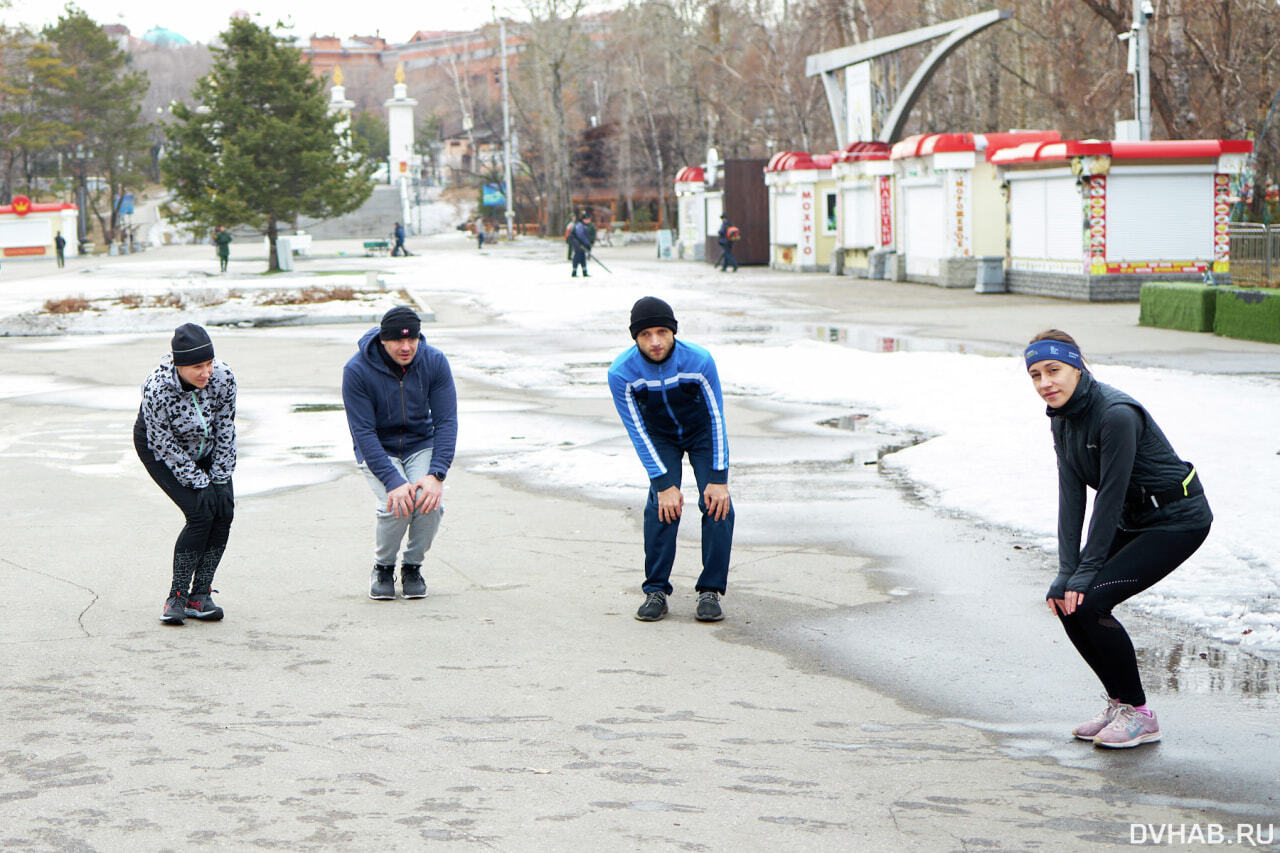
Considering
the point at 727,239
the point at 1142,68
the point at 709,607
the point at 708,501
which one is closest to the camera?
the point at 708,501

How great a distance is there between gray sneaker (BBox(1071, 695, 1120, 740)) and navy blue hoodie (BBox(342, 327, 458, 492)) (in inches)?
125

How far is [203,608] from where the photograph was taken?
6.75 meters

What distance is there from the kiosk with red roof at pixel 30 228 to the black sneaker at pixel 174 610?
68.7 metres

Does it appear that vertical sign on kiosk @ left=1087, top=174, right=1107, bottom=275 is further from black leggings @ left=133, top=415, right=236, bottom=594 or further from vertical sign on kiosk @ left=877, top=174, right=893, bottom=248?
black leggings @ left=133, top=415, right=236, bottom=594

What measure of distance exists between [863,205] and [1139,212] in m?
12.1

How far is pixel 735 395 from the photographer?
49.8 feet

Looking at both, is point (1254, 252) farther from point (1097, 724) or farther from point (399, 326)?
point (1097, 724)

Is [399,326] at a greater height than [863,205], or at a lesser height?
lesser

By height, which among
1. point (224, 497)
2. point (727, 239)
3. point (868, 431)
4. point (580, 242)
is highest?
point (727, 239)

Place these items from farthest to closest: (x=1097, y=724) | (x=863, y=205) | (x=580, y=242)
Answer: (x=863, y=205), (x=580, y=242), (x=1097, y=724)

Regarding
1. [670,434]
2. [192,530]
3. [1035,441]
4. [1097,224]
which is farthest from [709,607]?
[1097,224]

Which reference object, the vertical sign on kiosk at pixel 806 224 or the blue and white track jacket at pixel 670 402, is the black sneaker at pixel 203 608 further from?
the vertical sign on kiosk at pixel 806 224

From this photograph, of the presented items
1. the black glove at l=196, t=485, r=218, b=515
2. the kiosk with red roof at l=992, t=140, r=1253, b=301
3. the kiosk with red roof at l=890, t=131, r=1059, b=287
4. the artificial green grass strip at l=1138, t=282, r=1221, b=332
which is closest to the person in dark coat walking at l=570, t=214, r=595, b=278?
the kiosk with red roof at l=890, t=131, r=1059, b=287

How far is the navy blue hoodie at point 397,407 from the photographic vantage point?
6840 mm
